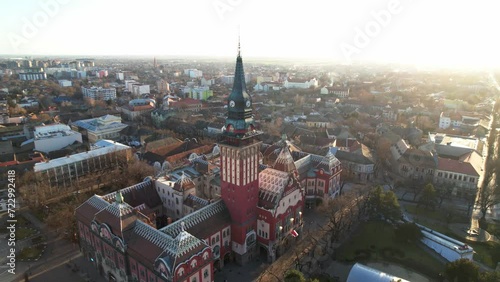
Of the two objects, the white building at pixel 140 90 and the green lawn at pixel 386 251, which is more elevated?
the white building at pixel 140 90

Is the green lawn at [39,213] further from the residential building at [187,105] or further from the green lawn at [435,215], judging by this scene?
the residential building at [187,105]

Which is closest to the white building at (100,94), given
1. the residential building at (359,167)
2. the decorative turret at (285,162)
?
the residential building at (359,167)

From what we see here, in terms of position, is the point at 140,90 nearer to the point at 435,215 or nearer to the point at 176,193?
the point at 176,193

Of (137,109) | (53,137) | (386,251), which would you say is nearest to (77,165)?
(53,137)

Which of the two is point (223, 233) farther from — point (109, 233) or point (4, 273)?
point (4, 273)

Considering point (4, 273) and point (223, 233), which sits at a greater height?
point (223, 233)

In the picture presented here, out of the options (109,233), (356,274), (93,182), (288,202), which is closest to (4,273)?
(109,233)

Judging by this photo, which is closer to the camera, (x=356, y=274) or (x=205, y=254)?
(x=205, y=254)

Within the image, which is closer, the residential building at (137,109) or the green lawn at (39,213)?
the green lawn at (39,213)
